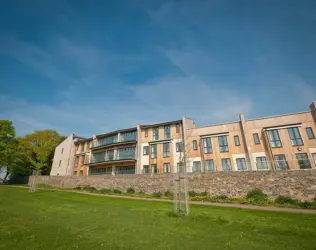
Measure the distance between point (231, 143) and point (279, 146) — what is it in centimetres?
659

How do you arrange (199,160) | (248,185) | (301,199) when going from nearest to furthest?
(301,199) → (248,185) → (199,160)

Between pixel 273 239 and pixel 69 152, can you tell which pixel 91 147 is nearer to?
pixel 69 152

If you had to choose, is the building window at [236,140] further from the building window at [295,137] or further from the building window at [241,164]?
the building window at [295,137]

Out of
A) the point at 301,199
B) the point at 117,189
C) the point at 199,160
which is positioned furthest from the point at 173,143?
the point at 301,199

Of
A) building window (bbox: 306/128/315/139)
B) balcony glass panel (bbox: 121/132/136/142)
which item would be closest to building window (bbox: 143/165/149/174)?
balcony glass panel (bbox: 121/132/136/142)

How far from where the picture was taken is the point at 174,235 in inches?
257

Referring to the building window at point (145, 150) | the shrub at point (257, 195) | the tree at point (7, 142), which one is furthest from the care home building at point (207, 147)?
the tree at point (7, 142)

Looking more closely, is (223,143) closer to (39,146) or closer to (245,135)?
(245,135)

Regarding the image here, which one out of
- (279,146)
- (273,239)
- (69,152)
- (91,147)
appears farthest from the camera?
(69,152)

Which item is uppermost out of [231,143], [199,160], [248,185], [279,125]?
[279,125]

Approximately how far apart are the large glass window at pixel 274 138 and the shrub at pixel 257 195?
32.9 feet

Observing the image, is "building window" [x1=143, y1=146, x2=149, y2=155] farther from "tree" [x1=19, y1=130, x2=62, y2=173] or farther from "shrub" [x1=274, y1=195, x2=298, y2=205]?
"tree" [x1=19, y1=130, x2=62, y2=173]

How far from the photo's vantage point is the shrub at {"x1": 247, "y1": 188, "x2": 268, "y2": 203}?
17672 millimetres

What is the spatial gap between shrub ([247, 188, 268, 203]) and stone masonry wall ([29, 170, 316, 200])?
0.47 metres
